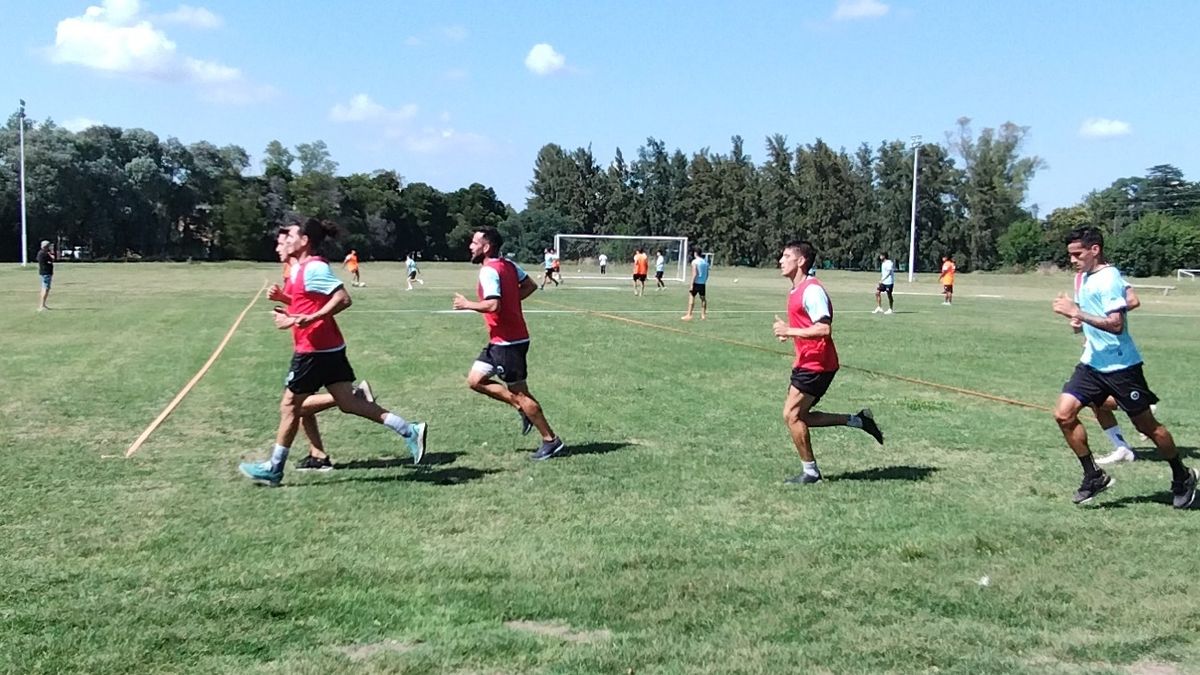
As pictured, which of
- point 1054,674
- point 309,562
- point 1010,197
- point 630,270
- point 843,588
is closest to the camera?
point 1054,674

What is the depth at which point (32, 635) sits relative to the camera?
4.30 metres

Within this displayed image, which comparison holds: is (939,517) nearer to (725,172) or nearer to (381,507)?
(381,507)

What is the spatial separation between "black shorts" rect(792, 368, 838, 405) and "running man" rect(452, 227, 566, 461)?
2076 mm

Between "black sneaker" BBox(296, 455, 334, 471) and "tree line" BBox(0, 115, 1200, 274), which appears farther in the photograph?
"tree line" BBox(0, 115, 1200, 274)

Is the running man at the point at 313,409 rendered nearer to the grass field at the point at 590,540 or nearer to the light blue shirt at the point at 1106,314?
the grass field at the point at 590,540

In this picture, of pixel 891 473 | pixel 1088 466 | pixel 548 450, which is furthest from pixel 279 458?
pixel 1088 466

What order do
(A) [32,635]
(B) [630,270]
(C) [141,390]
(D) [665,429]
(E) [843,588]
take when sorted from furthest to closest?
(B) [630,270] < (C) [141,390] < (D) [665,429] < (E) [843,588] < (A) [32,635]

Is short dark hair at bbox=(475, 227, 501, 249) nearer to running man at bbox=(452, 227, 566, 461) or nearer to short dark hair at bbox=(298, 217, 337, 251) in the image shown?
running man at bbox=(452, 227, 566, 461)

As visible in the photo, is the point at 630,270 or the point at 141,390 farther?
the point at 630,270

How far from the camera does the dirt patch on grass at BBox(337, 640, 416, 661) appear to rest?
4.15 metres

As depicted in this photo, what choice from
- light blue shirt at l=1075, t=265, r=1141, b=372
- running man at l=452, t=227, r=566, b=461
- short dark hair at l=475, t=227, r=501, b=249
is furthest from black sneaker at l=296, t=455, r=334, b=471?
light blue shirt at l=1075, t=265, r=1141, b=372

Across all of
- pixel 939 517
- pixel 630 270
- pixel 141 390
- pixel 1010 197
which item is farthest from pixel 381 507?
pixel 1010 197

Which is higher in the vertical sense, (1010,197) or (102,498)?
(1010,197)

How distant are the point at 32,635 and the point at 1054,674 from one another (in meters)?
4.16
